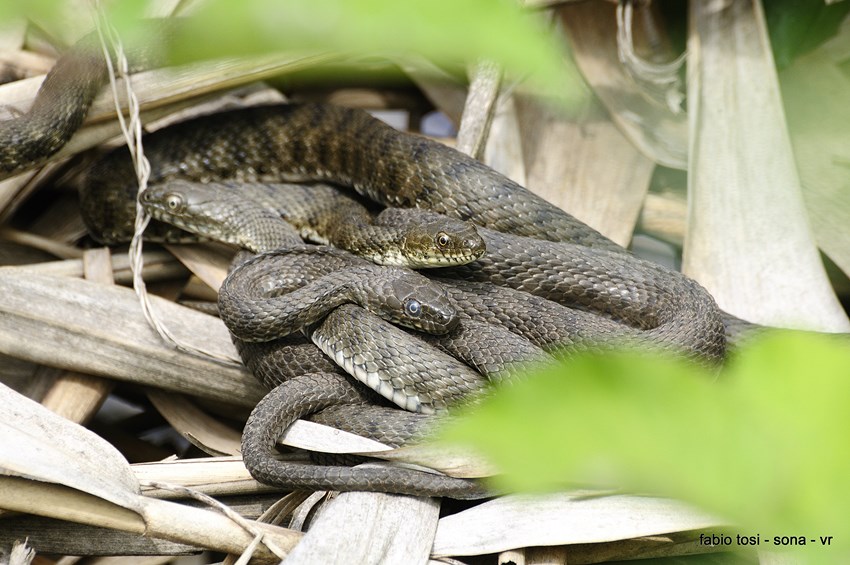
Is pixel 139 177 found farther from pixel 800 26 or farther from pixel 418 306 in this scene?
pixel 800 26

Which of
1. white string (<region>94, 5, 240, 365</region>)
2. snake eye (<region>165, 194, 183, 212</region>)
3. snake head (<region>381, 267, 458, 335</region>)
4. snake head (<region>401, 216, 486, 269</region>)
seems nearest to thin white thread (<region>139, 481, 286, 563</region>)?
white string (<region>94, 5, 240, 365</region>)

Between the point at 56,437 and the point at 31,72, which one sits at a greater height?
the point at 31,72

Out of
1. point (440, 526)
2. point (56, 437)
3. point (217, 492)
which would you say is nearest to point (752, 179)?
point (440, 526)

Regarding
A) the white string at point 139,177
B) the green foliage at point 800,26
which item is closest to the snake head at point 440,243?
the white string at point 139,177

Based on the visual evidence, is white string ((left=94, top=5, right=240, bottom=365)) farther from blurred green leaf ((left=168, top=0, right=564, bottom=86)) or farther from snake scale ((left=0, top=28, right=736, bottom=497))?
blurred green leaf ((left=168, top=0, right=564, bottom=86))

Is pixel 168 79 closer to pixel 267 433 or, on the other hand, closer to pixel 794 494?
pixel 267 433
